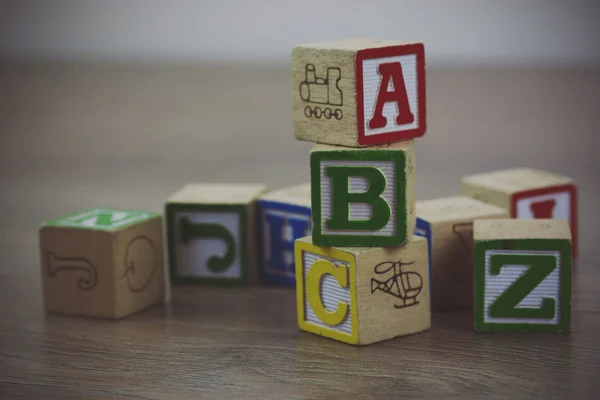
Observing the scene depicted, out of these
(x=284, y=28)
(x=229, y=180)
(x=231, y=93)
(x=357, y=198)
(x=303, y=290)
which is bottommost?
(x=303, y=290)

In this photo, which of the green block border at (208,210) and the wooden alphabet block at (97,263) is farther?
the green block border at (208,210)

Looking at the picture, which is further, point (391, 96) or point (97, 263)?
point (97, 263)

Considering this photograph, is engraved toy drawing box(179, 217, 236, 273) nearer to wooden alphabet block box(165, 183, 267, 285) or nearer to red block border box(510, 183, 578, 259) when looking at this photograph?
wooden alphabet block box(165, 183, 267, 285)

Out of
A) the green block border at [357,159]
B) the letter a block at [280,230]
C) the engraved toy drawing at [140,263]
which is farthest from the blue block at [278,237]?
the green block border at [357,159]

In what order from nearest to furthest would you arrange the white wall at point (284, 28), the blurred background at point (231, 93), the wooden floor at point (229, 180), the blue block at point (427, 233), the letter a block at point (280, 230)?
1. the wooden floor at point (229, 180)
2. the blue block at point (427, 233)
3. the letter a block at point (280, 230)
4. the blurred background at point (231, 93)
5. the white wall at point (284, 28)

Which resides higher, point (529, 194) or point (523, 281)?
point (529, 194)

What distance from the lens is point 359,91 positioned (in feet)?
8.23

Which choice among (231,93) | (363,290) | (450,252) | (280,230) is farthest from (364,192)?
(231,93)

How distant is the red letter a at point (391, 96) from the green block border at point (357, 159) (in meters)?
0.08

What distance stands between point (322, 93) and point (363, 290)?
0.47 metres

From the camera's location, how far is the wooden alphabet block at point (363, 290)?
2514 millimetres

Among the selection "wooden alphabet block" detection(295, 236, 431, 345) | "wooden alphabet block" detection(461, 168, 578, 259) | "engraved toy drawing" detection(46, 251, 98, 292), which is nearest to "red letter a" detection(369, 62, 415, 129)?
"wooden alphabet block" detection(295, 236, 431, 345)

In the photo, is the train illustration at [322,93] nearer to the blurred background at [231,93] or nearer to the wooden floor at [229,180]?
the wooden floor at [229,180]

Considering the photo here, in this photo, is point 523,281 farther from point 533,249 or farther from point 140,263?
point 140,263
